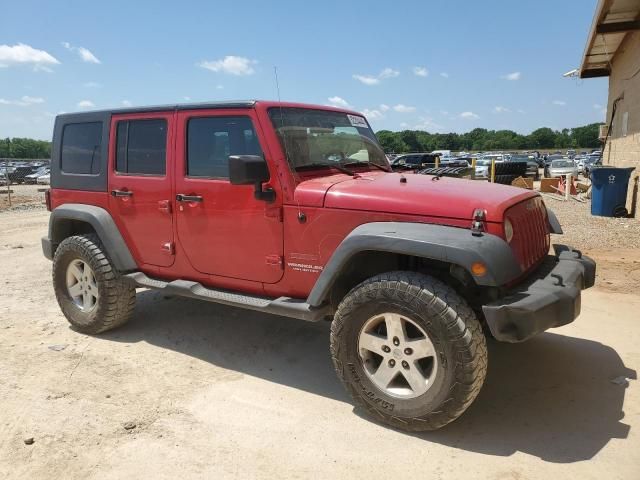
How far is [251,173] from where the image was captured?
3.31 metres

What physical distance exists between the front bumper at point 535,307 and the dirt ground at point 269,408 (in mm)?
702

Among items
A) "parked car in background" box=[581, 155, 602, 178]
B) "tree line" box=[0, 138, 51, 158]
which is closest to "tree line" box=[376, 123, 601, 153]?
"parked car in background" box=[581, 155, 602, 178]

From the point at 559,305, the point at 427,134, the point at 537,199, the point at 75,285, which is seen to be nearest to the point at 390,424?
the point at 559,305

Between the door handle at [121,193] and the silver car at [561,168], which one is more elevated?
the silver car at [561,168]

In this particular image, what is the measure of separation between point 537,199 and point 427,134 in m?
121

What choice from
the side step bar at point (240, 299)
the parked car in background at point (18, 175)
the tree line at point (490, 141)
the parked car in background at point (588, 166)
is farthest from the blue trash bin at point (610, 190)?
the tree line at point (490, 141)

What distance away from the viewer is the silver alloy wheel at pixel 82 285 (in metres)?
4.68

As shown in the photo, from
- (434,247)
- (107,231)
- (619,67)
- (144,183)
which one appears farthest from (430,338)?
(619,67)

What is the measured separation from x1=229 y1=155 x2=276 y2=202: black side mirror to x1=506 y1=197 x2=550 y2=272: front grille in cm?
156

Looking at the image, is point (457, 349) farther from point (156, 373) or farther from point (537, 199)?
point (156, 373)

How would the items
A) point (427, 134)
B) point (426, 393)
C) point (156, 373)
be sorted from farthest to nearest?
point (427, 134) < point (156, 373) < point (426, 393)

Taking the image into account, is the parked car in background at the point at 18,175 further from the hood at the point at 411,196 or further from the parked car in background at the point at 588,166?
the hood at the point at 411,196

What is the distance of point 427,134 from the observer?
4717 inches

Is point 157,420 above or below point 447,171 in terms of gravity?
below
